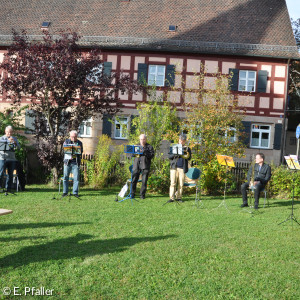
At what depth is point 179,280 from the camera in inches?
165

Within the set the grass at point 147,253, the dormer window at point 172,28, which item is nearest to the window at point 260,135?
the dormer window at point 172,28

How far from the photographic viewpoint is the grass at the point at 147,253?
3996 millimetres

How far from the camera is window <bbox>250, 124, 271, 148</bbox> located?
2081 centimetres

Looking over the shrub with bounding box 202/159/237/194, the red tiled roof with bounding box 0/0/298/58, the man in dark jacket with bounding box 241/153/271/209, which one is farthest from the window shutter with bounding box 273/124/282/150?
the man in dark jacket with bounding box 241/153/271/209

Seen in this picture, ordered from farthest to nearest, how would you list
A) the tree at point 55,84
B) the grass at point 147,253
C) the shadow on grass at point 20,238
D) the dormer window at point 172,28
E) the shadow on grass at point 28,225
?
the dormer window at point 172,28, the tree at point 55,84, the shadow on grass at point 28,225, the shadow on grass at point 20,238, the grass at point 147,253

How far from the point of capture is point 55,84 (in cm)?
1113

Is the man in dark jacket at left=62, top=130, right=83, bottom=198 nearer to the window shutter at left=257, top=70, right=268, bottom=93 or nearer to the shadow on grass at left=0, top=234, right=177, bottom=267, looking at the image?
the shadow on grass at left=0, top=234, right=177, bottom=267

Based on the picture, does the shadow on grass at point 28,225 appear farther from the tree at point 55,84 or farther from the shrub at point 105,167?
the shrub at point 105,167

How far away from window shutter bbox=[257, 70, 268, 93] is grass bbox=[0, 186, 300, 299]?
44.2ft

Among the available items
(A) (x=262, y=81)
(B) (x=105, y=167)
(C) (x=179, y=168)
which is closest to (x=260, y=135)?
(A) (x=262, y=81)

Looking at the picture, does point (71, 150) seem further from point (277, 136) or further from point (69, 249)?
point (277, 136)

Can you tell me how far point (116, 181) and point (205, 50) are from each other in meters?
10.9

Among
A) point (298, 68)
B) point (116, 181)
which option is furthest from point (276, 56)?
point (116, 181)

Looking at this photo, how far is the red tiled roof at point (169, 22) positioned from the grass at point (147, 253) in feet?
47.2
